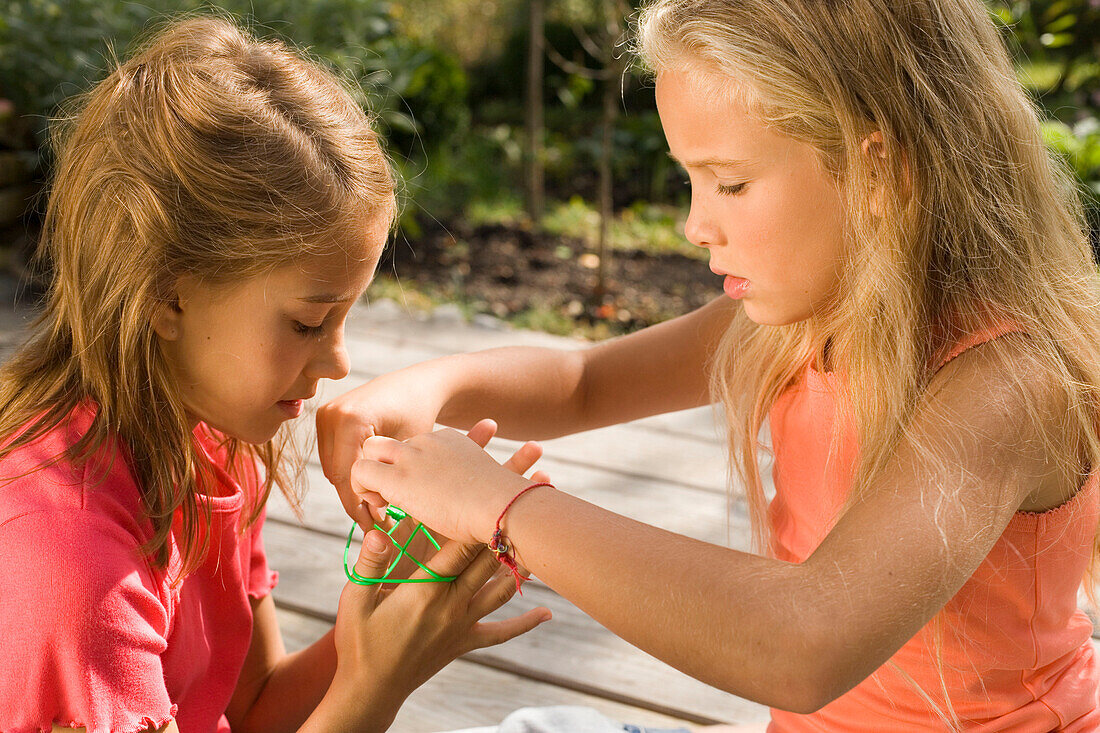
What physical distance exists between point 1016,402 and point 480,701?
3.76 ft

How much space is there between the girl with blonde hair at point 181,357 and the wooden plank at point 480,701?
50cm

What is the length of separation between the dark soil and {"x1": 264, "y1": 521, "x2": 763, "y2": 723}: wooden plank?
1.82m

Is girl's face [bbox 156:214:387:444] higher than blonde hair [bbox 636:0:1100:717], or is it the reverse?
blonde hair [bbox 636:0:1100:717]

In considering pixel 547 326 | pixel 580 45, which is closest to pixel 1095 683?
pixel 547 326

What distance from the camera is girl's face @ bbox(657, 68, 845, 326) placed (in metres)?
1.32

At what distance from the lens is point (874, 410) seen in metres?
1.33

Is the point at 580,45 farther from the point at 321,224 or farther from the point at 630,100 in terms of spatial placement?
the point at 321,224

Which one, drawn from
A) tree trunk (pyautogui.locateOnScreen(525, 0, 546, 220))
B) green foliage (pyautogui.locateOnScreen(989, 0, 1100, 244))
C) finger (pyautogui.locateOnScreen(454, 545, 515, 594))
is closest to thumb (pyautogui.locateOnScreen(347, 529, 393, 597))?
finger (pyautogui.locateOnScreen(454, 545, 515, 594))

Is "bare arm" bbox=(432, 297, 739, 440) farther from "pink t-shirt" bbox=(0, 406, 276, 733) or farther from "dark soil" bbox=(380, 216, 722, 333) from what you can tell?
"dark soil" bbox=(380, 216, 722, 333)

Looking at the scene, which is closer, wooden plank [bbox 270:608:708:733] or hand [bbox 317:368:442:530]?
hand [bbox 317:368:442:530]

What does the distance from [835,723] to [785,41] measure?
3.07ft

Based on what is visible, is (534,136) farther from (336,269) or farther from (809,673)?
(809,673)

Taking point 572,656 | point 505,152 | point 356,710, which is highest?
point 356,710

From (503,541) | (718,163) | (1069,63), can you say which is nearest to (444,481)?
(503,541)
